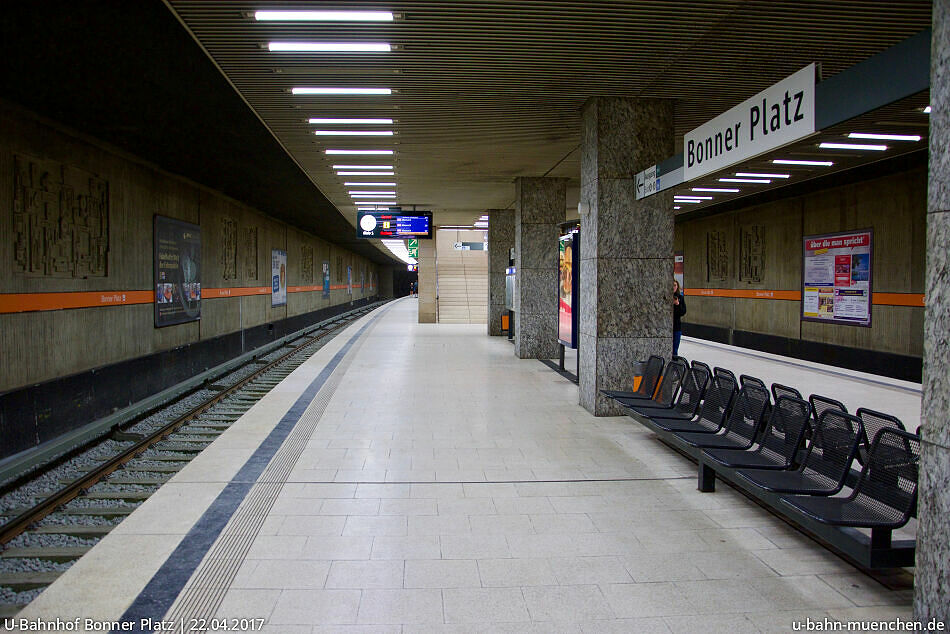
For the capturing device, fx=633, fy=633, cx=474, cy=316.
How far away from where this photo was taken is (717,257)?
57.6 feet

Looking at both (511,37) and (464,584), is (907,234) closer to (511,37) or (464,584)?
(511,37)

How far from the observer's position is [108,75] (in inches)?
222

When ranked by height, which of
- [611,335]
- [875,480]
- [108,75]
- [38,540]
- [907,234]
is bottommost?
[38,540]

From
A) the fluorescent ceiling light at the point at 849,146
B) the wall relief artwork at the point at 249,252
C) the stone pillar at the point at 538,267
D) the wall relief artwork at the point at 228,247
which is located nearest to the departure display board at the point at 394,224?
the wall relief artwork at the point at 249,252

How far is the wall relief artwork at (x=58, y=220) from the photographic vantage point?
22.1 ft

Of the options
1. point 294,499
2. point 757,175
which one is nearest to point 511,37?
point 294,499

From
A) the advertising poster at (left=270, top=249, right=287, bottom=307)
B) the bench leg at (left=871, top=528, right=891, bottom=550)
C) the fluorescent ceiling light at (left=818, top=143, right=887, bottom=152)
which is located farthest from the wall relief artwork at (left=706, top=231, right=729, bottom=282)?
the bench leg at (left=871, top=528, right=891, bottom=550)

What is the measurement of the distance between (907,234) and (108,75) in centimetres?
1162

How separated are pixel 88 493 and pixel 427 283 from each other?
18610 mm

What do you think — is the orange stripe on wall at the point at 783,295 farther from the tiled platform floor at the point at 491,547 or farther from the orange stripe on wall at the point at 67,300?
the orange stripe on wall at the point at 67,300

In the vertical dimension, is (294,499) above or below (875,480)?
below

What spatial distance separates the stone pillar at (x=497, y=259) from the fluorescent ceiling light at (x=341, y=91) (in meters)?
11.1

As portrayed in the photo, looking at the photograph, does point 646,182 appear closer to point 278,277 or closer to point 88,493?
point 88,493

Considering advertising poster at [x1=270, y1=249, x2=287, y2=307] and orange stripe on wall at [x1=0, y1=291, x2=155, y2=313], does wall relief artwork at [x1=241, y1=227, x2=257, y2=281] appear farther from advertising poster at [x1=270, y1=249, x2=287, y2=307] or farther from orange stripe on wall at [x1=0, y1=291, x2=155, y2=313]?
orange stripe on wall at [x1=0, y1=291, x2=155, y2=313]
